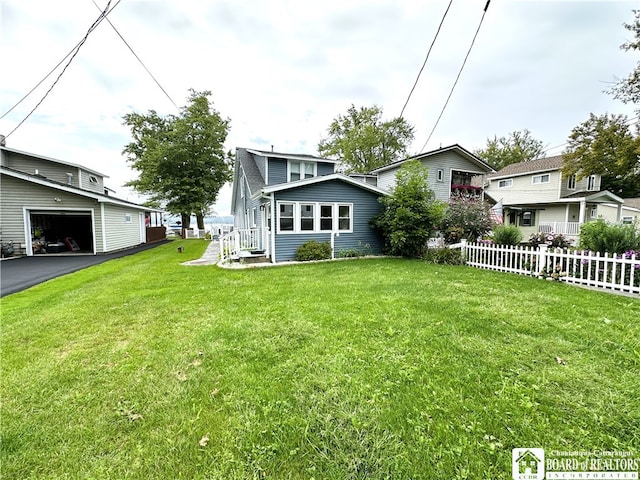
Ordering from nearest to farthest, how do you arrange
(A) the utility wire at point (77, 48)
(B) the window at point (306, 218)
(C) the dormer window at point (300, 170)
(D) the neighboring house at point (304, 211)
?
(A) the utility wire at point (77, 48) → (D) the neighboring house at point (304, 211) → (B) the window at point (306, 218) → (C) the dormer window at point (300, 170)

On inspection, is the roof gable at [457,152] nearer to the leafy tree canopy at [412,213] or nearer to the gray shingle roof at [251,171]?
the leafy tree canopy at [412,213]

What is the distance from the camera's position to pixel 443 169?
61.5ft

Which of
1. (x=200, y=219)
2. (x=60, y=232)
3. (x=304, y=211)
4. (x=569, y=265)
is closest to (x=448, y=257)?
(x=569, y=265)

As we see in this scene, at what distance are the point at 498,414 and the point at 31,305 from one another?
7.69 m

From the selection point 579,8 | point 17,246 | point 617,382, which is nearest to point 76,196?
point 17,246

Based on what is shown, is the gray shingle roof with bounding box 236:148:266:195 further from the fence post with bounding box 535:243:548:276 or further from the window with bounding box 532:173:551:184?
the window with bounding box 532:173:551:184

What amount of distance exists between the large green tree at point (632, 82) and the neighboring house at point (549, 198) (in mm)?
5456

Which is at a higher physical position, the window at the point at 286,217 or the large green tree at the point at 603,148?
the large green tree at the point at 603,148

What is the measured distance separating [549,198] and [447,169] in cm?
991

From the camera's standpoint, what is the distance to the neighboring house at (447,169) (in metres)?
18.3

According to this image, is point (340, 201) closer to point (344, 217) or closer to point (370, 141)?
point (344, 217)

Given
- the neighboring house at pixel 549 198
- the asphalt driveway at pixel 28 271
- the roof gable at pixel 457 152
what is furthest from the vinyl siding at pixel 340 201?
the neighboring house at pixel 549 198

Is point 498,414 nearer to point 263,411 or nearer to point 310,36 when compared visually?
point 263,411

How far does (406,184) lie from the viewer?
11.4 meters
